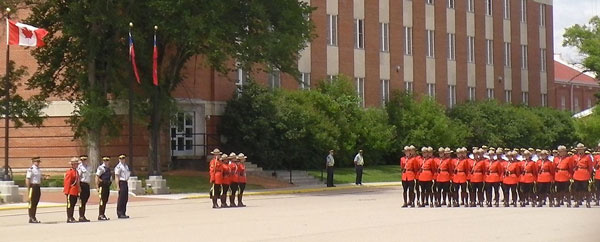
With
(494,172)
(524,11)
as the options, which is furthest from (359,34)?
(494,172)

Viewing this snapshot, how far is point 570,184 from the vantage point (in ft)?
104

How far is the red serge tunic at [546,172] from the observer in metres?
31.5

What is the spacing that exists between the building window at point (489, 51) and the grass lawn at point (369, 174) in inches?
682

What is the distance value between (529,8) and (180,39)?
44.3 meters

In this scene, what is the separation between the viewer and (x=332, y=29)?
204ft

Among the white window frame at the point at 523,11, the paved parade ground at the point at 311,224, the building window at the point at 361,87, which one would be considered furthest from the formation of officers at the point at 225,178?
the white window frame at the point at 523,11

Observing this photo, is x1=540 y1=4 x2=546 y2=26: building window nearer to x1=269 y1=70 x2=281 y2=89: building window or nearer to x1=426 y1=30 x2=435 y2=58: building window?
x1=426 y1=30 x2=435 y2=58: building window

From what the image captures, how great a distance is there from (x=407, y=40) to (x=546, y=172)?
37275mm

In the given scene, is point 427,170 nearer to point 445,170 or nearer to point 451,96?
point 445,170

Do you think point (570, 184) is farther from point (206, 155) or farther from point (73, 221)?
point (206, 155)

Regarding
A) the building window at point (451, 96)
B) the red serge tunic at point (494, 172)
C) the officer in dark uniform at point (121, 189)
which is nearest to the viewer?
the officer in dark uniform at point (121, 189)

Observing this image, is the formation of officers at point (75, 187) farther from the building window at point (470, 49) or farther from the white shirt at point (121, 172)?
the building window at point (470, 49)

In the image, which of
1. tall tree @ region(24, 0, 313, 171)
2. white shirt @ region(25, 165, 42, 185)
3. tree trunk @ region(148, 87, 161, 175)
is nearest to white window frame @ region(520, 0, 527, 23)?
tall tree @ region(24, 0, 313, 171)

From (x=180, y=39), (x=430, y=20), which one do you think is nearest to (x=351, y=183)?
(x=180, y=39)
